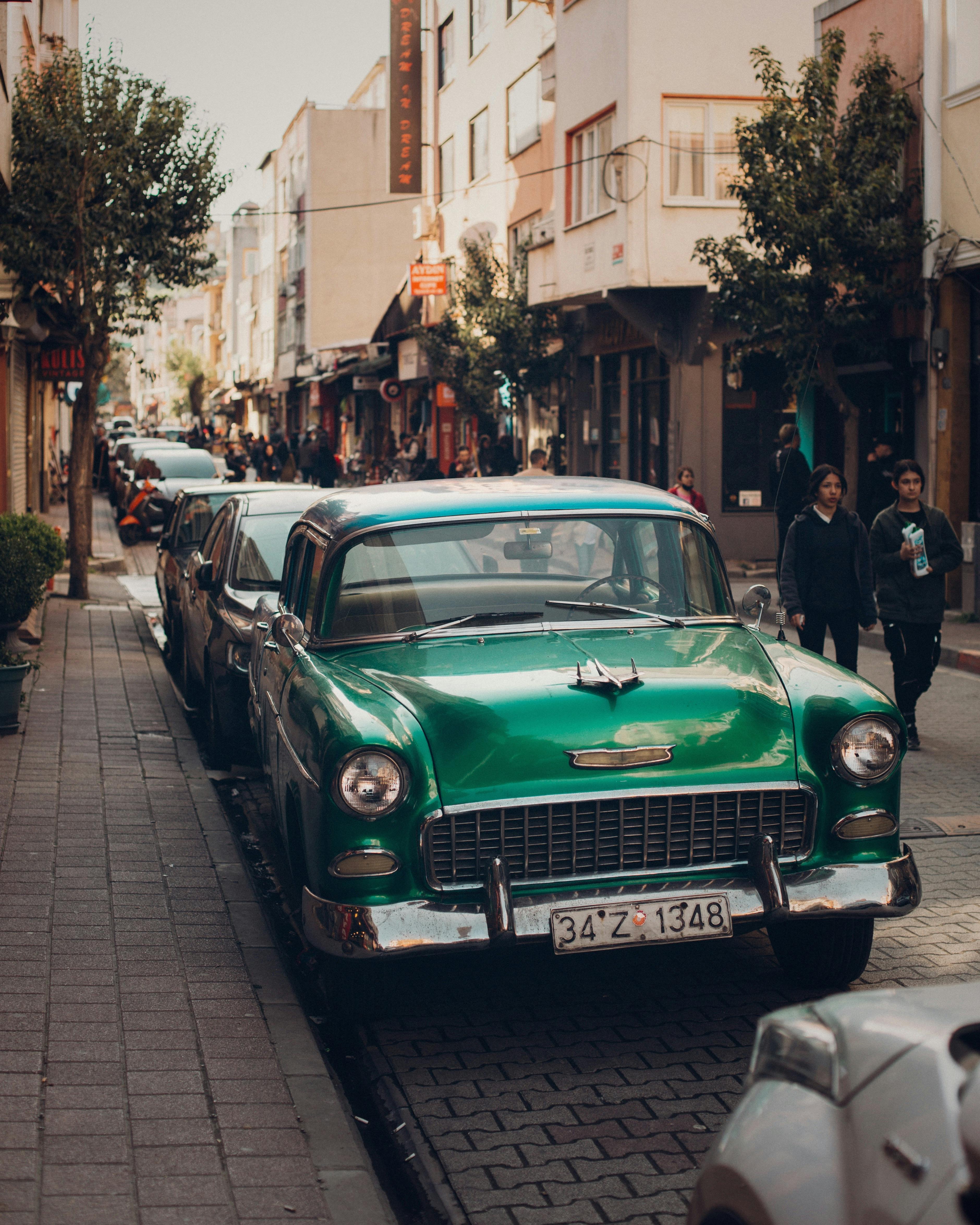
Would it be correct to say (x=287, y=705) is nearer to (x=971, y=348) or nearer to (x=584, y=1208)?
(x=584, y=1208)

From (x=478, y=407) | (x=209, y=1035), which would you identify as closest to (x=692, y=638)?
(x=209, y=1035)

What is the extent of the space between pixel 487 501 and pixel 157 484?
2373 centimetres

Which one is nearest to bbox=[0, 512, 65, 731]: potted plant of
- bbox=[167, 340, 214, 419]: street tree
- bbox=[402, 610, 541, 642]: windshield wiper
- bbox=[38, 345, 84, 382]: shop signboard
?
bbox=[402, 610, 541, 642]: windshield wiper

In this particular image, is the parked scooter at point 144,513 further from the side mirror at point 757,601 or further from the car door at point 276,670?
the side mirror at point 757,601

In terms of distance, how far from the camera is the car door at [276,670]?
5.90 m

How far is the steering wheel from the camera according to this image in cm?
581

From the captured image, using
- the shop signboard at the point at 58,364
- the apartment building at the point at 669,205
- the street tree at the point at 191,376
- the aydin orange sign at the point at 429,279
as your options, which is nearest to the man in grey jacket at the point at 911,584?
the apartment building at the point at 669,205

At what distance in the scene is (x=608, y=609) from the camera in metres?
5.67

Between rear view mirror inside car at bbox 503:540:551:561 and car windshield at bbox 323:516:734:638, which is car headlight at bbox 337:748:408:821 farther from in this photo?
rear view mirror inside car at bbox 503:540:551:561

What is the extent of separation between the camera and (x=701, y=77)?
2266 cm

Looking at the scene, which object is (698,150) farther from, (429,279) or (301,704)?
(301,704)

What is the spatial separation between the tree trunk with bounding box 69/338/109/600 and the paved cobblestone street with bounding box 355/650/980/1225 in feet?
42.4

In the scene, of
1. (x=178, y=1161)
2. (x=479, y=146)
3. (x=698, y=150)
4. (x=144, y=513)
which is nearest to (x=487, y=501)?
(x=178, y=1161)

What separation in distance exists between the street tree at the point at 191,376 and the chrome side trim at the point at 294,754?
342 feet
